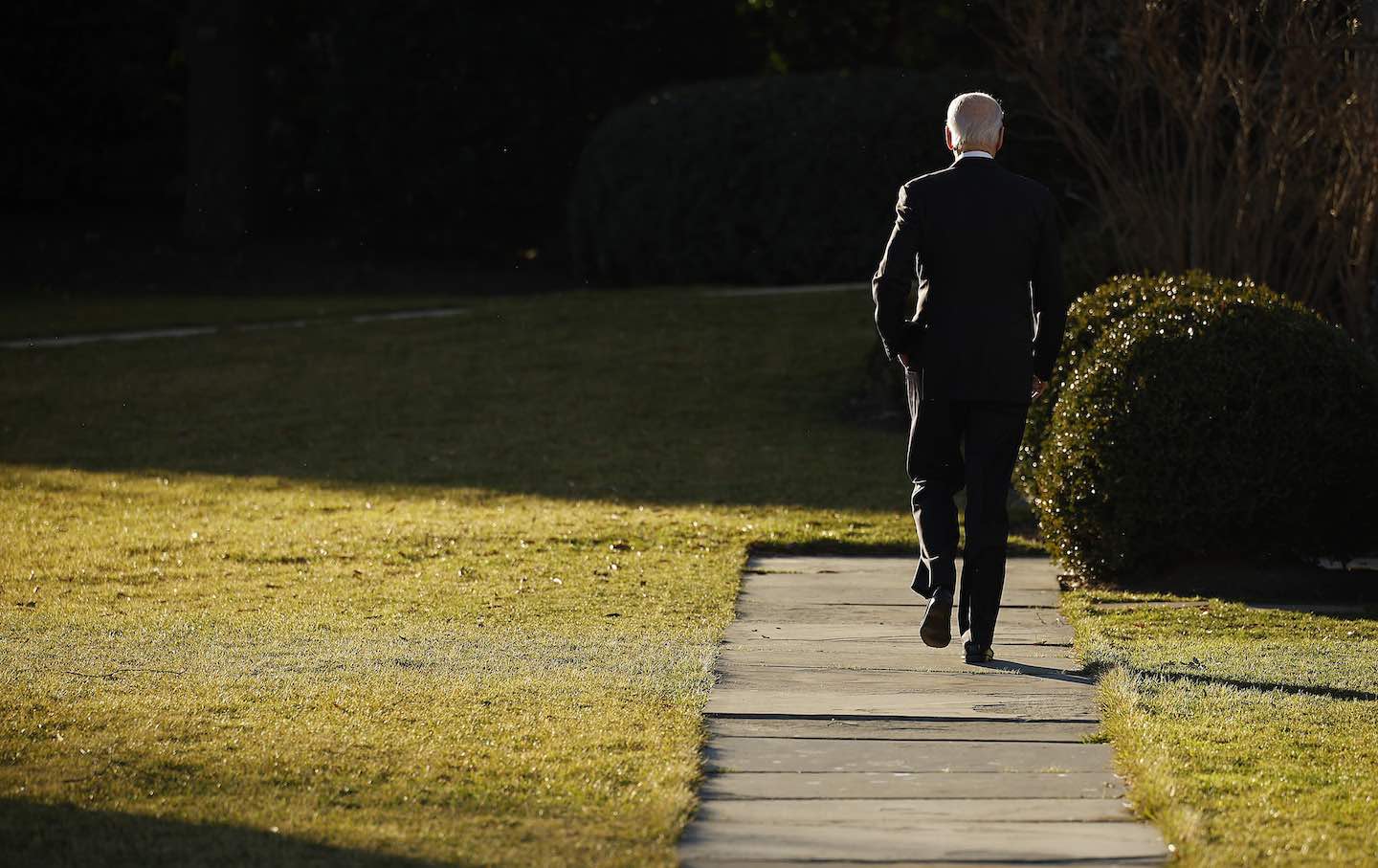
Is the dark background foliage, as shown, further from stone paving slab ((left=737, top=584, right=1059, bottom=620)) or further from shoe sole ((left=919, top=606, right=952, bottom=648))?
shoe sole ((left=919, top=606, right=952, bottom=648))

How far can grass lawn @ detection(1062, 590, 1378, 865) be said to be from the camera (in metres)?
3.98

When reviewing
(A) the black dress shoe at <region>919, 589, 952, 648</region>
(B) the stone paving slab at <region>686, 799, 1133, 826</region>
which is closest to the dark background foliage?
(A) the black dress shoe at <region>919, 589, 952, 648</region>

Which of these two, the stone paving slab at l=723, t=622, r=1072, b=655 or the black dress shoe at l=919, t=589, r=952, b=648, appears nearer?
the black dress shoe at l=919, t=589, r=952, b=648

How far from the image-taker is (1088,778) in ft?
14.5

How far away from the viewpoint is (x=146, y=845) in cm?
385

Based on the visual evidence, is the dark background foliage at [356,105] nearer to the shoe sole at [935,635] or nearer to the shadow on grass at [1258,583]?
Result: the shadow on grass at [1258,583]

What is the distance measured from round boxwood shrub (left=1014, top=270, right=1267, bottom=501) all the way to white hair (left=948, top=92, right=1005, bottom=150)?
2.22 metres

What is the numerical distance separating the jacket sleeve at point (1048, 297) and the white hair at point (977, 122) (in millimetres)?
283

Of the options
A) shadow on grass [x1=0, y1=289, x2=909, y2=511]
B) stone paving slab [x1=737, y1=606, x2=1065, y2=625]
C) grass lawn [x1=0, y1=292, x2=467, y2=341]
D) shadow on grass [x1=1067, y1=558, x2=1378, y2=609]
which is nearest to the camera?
stone paving slab [x1=737, y1=606, x2=1065, y2=625]

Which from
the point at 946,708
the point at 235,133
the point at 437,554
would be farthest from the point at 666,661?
the point at 235,133

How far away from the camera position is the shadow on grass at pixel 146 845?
3756 millimetres

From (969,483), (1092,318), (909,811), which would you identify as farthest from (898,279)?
(1092,318)

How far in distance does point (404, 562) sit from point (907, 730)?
3.54m

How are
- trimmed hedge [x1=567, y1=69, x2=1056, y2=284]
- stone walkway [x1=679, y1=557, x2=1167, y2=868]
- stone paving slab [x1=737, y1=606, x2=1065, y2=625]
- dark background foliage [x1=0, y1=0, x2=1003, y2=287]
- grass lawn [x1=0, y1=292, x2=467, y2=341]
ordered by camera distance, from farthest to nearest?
dark background foliage [x1=0, y1=0, x2=1003, y2=287]
trimmed hedge [x1=567, y1=69, x2=1056, y2=284]
grass lawn [x1=0, y1=292, x2=467, y2=341]
stone paving slab [x1=737, y1=606, x2=1065, y2=625]
stone walkway [x1=679, y1=557, x2=1167, y2=868]
